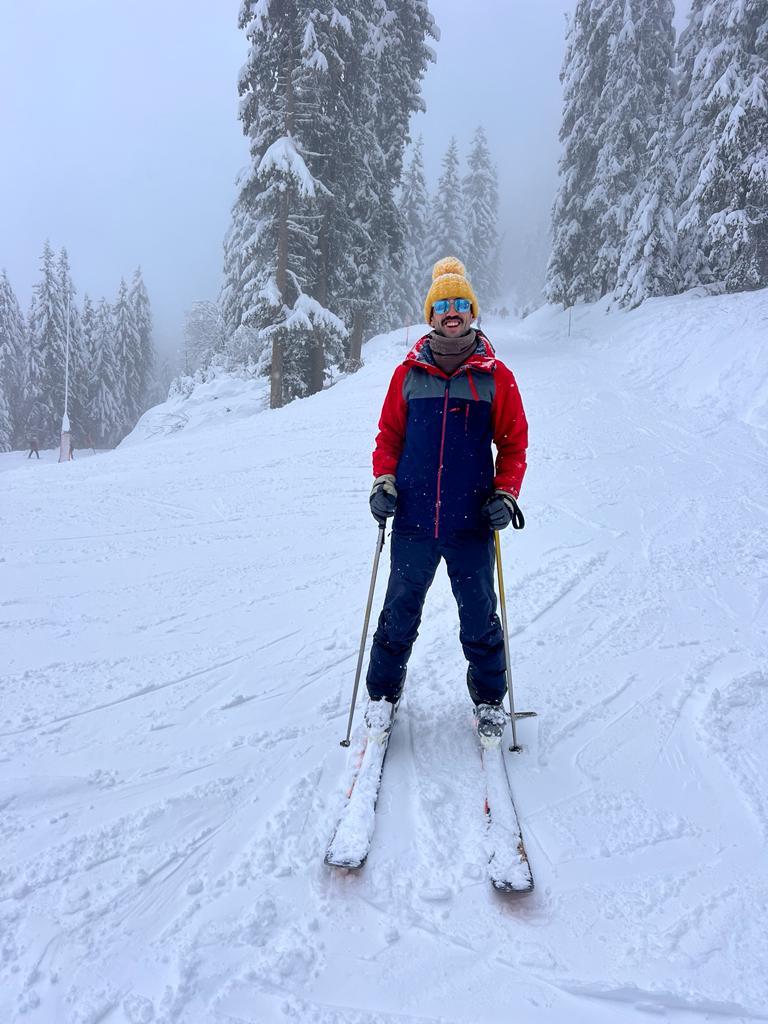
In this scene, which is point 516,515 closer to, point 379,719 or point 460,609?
point 460,609

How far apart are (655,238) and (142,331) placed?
50.9 metres

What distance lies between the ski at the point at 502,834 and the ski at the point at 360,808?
486 millimetres

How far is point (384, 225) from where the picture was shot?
1953 centimetres

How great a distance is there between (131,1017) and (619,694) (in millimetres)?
2781

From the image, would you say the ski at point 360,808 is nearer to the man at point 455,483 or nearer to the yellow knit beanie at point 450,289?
the man at point 455,483

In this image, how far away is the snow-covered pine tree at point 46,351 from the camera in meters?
43.6

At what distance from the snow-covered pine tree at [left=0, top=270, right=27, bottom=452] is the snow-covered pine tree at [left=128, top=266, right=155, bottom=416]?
30.7ft

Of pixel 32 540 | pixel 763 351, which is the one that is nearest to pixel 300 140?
pixel 763 351

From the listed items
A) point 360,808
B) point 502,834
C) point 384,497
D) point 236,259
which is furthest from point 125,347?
point 502,834

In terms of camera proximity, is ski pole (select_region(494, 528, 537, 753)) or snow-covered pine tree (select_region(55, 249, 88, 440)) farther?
snow-covered pine tree (select_region(55, 249, 88, 440))

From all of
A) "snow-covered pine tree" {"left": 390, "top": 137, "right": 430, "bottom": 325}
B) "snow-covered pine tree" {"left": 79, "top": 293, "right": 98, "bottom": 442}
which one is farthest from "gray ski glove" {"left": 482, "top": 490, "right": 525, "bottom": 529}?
"snow-covered pine tree" {"left": 79, "top": 293, "right": 98, "bottom": 442}

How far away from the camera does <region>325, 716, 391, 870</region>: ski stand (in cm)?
221

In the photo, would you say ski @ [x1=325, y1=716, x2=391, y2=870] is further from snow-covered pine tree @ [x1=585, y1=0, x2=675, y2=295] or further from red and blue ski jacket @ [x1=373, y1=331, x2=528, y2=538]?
snow-covered pine tree @ [x1=585, y1=0, x2=675, y2=295]

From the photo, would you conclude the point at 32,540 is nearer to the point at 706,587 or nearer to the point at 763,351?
the point at 706,587
